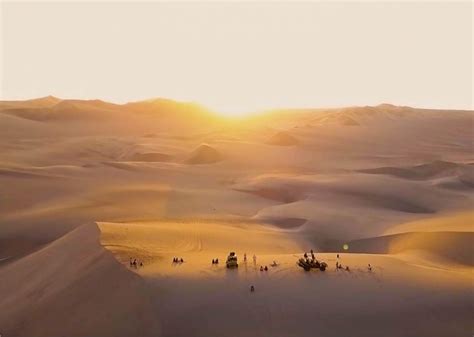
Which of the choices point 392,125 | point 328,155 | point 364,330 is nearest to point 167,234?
point 364,330

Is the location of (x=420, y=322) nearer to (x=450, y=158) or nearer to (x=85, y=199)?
(x=85, y=199)

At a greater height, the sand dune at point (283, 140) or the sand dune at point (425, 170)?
the sand dune at point (283, 140)

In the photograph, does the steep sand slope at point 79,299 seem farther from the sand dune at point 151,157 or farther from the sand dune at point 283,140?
the sand dune at point 283,140

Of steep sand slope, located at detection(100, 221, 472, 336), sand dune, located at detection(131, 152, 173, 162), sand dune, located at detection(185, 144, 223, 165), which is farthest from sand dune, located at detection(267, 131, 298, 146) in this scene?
steep sand slope, located at detection(100, 221, 472, 336)

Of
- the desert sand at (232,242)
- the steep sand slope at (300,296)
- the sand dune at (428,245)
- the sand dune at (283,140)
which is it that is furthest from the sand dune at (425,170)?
the steep sand slope at (300,296)

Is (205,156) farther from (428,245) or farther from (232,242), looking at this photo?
(428,245)

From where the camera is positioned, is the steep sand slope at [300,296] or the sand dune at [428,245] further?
the sand dune at [428,245]
